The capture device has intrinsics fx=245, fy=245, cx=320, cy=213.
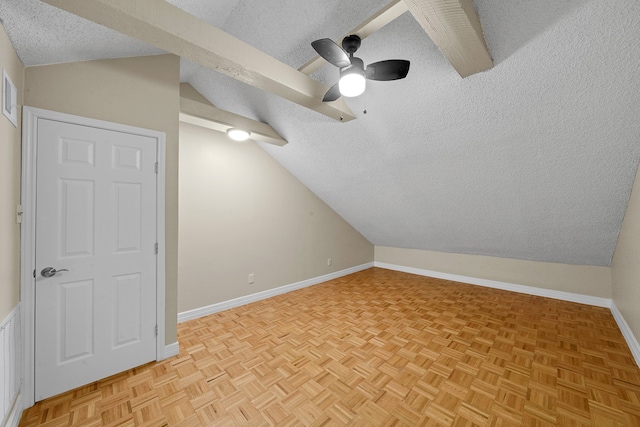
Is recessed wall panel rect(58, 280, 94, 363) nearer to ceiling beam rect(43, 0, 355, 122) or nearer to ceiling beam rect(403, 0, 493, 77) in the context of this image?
ceiling beam rect(43, 0, 355, 122)

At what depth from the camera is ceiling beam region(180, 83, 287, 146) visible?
2.77m

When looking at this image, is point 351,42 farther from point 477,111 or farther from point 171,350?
point 171,350

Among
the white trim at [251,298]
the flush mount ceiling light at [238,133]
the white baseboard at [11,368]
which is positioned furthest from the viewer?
the white trim at [251,298]

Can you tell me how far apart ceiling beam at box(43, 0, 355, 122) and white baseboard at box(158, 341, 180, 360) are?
2465 millimetres

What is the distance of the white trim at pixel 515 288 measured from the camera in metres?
3.56

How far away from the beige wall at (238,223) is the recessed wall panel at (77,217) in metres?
1.07

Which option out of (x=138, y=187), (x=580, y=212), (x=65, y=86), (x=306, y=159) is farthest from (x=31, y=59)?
(x=580, y=212)

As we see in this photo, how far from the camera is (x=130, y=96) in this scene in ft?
6.97

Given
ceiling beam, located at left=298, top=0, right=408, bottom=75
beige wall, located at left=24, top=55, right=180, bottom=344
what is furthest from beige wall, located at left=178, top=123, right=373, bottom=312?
ceiling beam, located at left=298, top=0, right=408, bottom=75

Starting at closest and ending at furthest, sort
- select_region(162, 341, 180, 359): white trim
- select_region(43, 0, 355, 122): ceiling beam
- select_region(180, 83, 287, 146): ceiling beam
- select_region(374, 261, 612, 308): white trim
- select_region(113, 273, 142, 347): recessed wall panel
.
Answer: select_region(43, 0, 355, 122): ceiling beam < select_region(113, 273, 142, 347): recessed wall panel < select_region(162, 341, 180, 359): white trim < select_region(180, 83, 287, 146): ceiling beam < select_region(374, 261, 612, 308): white trim

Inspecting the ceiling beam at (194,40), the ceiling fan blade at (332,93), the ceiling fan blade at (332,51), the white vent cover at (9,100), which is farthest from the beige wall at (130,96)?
the ceiling fan blade at (332,51)

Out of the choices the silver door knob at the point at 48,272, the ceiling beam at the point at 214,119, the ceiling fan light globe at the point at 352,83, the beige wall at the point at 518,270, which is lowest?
the beige wall at the point at 518,270

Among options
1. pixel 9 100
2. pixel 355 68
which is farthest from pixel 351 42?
pixel 9 100

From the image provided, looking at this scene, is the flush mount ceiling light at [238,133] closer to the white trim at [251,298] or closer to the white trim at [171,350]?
the white trim at [251,298]
